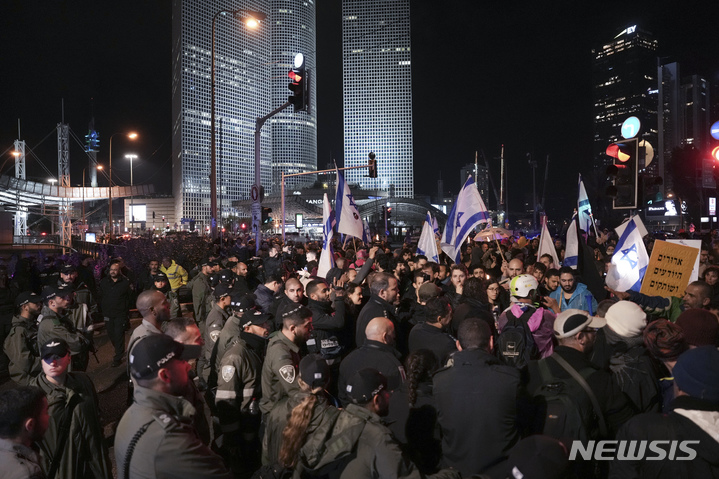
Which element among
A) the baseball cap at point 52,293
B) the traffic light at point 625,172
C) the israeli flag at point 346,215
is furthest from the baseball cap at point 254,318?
the traffic light at point 625,172

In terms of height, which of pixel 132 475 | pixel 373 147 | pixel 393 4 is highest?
pixel 393 4

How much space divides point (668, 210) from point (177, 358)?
203 ft

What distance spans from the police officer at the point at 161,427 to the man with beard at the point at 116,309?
7309 mm

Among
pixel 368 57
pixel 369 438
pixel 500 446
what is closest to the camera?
pixel 369 438

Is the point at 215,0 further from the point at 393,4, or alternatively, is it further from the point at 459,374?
the point at 459,374

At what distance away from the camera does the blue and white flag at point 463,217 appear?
10586 mm

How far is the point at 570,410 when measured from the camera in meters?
3.14

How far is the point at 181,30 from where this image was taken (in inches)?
4813

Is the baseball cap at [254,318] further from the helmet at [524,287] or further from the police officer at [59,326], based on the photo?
the helmet at [524,287]

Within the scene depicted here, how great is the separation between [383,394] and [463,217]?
8186 mm

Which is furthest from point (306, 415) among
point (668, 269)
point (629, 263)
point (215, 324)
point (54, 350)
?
point (629, 263)

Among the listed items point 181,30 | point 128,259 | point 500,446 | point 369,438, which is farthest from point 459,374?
point 181,30

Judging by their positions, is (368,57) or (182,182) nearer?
(182,182)

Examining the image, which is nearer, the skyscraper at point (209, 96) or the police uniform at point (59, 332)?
the police uniform at point (59, 332)
